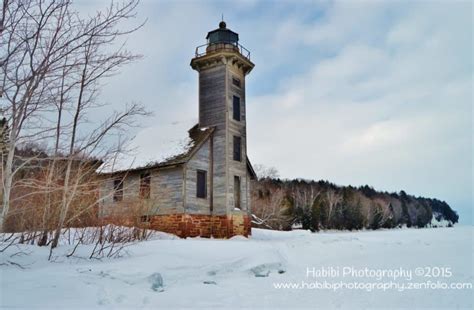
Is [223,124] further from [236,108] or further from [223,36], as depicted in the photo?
[223,36]

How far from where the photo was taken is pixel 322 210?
44.7 m

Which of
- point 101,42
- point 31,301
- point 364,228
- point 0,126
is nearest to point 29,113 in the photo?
point 0,126

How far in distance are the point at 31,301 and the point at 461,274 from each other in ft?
26.2

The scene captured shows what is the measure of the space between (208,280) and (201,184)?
11.8m

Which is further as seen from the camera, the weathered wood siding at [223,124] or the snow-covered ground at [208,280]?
the weathered wood siding at [223,124]

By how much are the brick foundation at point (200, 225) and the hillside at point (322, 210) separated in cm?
1281

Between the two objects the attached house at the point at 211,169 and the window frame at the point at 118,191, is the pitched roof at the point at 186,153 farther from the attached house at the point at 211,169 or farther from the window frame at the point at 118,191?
the window frame at the point at 118,191

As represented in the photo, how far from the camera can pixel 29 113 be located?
18.7 ft

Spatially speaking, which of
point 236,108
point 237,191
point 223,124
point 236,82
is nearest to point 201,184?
point 237,191

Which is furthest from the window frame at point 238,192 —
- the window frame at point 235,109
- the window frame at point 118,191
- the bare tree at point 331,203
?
the bare tree at point 331,203

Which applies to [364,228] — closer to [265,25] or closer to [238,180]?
[238,180]

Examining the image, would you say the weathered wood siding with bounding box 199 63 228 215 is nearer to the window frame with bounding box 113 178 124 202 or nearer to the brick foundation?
the brick foundation

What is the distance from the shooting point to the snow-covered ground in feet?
17.8

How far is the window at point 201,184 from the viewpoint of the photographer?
62.4 feet
